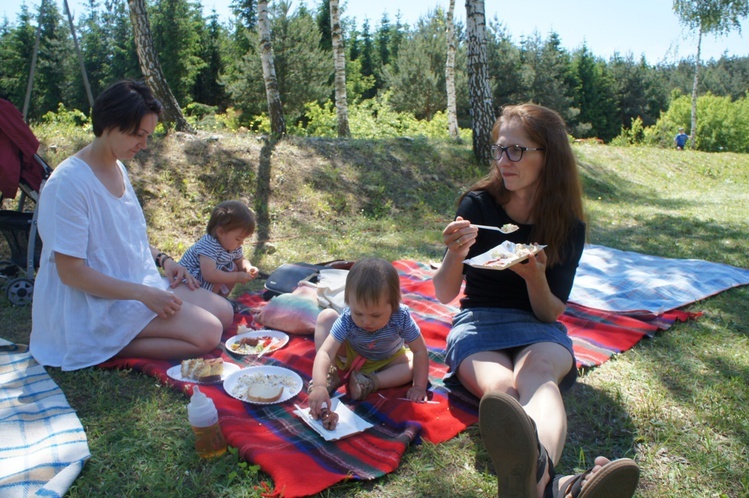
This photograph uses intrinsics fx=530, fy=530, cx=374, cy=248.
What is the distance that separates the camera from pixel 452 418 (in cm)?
241

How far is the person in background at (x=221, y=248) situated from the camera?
11.4ft

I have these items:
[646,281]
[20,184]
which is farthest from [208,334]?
[646,281]

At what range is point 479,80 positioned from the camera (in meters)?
9.03

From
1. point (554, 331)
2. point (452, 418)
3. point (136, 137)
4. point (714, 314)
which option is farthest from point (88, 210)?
point (714, 314)

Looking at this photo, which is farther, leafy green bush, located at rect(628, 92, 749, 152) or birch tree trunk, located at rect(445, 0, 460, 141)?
leafy green bush, located at rect(628, 92, 749, 152)

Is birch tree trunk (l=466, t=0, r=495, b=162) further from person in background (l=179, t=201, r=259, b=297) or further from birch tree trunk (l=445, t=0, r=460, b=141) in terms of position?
person in background (l=179, t=201, r=259, b=297)

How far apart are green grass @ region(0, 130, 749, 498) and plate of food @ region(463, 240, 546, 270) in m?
0.77

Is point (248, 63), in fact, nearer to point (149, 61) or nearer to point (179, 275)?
point (149, 61)

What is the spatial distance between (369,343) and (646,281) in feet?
9.48

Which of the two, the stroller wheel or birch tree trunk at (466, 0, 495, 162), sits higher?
birch tree trunk at (466, 0, 495, 162)

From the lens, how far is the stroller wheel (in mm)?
3822

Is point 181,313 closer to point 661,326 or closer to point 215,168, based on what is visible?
point 661,326

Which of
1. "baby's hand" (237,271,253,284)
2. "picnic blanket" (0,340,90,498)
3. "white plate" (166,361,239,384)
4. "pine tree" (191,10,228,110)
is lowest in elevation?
"white plate" (166,361,239,384)

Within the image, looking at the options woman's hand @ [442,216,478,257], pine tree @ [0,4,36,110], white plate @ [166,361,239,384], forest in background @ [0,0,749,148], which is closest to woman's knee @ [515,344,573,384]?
woman's hand @ [442,216,478,257]
